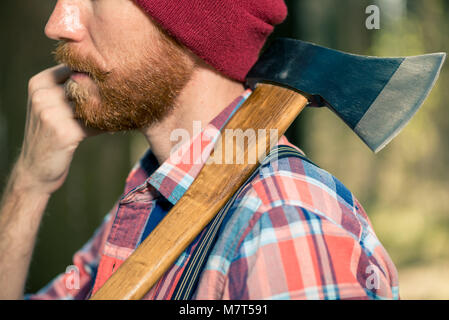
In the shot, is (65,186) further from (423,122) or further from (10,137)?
(423,122)

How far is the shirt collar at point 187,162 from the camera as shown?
1.40m

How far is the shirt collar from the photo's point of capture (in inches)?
55.1

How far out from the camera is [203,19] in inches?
56.4

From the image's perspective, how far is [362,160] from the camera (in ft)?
12.9

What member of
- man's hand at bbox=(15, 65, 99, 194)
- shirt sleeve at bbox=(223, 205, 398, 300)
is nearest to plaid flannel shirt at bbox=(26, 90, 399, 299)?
shirt sleeve at bbox=(223, 205, 398, 300)

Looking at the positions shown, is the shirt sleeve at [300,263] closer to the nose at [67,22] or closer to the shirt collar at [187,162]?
the shirt collar at [187,162]

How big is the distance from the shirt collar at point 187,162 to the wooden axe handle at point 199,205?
3.0 inches

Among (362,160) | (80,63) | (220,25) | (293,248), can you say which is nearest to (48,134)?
(80,63)

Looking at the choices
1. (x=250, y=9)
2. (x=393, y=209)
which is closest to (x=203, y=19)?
(x=250, y=9)

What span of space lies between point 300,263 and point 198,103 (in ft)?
2.36

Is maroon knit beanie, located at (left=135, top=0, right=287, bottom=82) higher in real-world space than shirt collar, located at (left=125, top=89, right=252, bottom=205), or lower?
higher

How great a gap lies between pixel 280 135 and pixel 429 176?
3.17 metres

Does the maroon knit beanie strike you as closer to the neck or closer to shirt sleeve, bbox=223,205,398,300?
the neck

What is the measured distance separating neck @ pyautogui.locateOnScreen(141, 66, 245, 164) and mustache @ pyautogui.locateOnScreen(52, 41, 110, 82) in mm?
239
